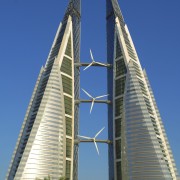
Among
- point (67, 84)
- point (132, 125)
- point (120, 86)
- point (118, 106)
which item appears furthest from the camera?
point (67, 84)

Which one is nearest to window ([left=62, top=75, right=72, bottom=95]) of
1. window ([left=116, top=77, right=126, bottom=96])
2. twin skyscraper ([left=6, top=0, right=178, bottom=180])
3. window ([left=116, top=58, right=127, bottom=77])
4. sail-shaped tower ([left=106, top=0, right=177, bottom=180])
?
twin skyscraper ([left=6, top=0, right=178, bottom=180])

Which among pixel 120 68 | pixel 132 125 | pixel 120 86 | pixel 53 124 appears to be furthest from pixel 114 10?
pixel 53 124

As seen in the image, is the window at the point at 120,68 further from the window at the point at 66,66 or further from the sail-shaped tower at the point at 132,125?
the window at the point at 66,66

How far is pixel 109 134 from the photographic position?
165 meters

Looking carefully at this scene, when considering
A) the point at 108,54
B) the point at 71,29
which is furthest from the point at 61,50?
the point at 108,54

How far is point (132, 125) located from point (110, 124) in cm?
2693

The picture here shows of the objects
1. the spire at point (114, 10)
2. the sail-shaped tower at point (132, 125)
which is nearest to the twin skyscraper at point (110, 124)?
the sail-shaped tower at point (132, 125)

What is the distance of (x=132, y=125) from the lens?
465 feet

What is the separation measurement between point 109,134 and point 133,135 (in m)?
27.2

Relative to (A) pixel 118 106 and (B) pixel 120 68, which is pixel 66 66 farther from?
(A) pixel 118 106

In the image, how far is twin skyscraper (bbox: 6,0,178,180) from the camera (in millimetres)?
132250

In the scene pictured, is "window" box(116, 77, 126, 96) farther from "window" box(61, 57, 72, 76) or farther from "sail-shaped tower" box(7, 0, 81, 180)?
"window" box(61, 57, 72, 76)

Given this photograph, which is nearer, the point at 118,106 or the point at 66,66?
the point at 118,106

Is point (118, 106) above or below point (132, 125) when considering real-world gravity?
above
